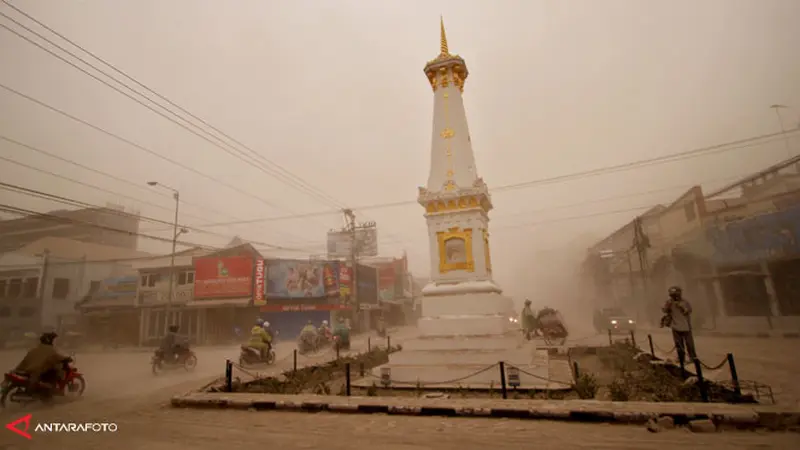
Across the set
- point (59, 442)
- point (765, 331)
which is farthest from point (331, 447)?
point (765, 331)

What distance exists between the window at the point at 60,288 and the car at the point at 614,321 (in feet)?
122

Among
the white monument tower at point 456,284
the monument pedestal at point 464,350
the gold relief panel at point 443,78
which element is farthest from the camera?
the gold relief panel at point 443,78

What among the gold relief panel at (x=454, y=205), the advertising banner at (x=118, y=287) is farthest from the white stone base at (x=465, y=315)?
the advertising banner at (x=118, y=287)

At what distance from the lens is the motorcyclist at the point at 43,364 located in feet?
29.7

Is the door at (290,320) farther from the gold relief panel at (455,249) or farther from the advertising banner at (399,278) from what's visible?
the gold relief panel at (455,249)

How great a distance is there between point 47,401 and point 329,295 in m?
26.5

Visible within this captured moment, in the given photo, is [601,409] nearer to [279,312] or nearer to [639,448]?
[639,448]

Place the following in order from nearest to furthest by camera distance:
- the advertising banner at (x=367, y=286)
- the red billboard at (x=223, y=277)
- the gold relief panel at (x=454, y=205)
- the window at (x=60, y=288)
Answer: the gold relief panel at (x=454, y=205), the window at (x=60, y=288), the red billboard at (x=223, y=277), the advertising banner at (x=367, y=286)

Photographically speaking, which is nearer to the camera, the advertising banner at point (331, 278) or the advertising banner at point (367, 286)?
the advertising banner at point (331, 278)

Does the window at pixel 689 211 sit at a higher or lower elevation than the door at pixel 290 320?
higher

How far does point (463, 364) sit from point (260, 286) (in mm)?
25278

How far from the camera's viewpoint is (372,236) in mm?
51625

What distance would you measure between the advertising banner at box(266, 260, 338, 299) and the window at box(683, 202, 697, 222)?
2895cm

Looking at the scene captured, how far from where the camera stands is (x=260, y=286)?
32125mm
